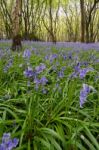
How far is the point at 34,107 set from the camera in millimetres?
2658

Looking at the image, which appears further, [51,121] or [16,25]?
[16,25]

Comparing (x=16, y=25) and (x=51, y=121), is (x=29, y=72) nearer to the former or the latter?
(x=51, y=121)

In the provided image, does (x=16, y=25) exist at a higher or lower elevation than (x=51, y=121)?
higher

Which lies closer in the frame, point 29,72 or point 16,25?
point 29,72

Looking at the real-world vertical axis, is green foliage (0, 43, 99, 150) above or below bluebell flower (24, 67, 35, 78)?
below

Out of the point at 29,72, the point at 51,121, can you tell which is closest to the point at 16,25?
the point at 29,72

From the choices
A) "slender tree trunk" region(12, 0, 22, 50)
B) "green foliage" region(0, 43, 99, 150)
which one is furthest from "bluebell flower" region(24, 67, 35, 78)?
"slender tree trunk" region(12, 0, 22, 50)

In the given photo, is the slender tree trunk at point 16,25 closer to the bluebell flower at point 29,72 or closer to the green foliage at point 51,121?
the green foliage at point 51,121

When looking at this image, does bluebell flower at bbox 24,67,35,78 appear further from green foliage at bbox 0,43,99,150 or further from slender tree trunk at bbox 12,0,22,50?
slender tree trunk at bbox 12,0,22,50

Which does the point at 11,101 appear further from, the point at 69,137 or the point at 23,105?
the point at 69,137

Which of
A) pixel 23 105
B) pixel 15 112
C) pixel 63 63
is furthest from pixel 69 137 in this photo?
pixel 63 63

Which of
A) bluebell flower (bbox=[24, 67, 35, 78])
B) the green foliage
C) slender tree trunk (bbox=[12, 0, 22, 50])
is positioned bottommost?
the green foliage

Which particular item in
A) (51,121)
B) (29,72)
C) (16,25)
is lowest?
(51,121)

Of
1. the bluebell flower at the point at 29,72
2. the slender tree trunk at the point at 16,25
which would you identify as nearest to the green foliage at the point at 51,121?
the bluebell flower at the point at 29,72
